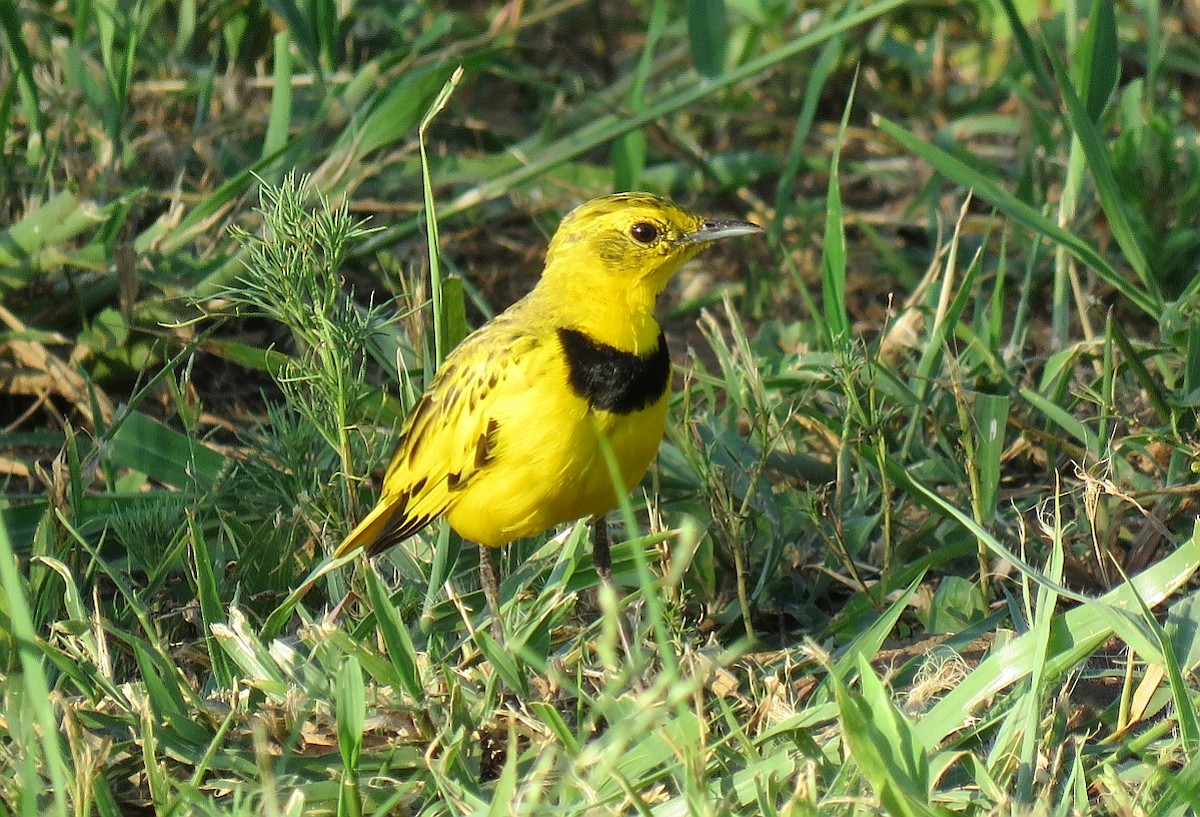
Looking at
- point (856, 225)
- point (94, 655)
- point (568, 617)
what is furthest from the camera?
point (856, 225)

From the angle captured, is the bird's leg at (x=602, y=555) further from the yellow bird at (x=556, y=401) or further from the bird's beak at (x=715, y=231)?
the bird's beak at (x=715, y=231)

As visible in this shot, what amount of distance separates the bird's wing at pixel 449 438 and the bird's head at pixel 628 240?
24 centimetres

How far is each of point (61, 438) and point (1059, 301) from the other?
289 centimetres

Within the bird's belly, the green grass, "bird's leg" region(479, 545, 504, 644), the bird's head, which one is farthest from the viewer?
the bird's head

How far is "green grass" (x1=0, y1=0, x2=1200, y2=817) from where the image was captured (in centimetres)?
313

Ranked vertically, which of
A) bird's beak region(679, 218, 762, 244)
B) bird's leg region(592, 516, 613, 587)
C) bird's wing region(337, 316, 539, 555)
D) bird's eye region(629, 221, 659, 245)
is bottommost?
bird's leg region(592, 516, 613, 587)

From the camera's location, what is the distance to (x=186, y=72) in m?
5.58

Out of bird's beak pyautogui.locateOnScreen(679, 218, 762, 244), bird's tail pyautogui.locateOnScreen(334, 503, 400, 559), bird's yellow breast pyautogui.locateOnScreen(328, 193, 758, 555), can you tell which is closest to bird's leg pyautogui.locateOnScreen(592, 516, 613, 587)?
bird's yellow breast pyautogui.locateOnScreen(328, 193, 758, 555)

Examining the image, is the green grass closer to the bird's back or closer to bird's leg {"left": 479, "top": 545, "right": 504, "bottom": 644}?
bird's leg {"left": 479, "top": 545, "right": 504, "bottom": 644}

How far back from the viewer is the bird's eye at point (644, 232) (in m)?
3.95

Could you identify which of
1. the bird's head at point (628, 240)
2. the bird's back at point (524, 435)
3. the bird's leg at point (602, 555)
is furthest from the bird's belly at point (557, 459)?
the bird's head at point (628, 240)

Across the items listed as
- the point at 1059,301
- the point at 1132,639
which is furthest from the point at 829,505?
the point at 1059,301

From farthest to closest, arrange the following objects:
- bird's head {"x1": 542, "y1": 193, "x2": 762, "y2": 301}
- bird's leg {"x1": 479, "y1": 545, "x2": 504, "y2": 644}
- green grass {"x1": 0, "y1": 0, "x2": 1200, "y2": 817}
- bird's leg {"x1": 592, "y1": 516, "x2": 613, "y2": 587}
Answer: bird's head {"x1": 542, "y1": 193, "x2": 762, "y2": 301} < bird's leg {"x1": 592, "y1": 516, "x2": 613, "y2": 587} < bird's leg {"x1": 479, "y1": 545, "x2": 504, "y2": 644} < green grass {"x1": 0, "y1": 0, "x2": 1200, "y2": 817}

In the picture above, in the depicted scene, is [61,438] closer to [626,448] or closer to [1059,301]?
[626,448]
